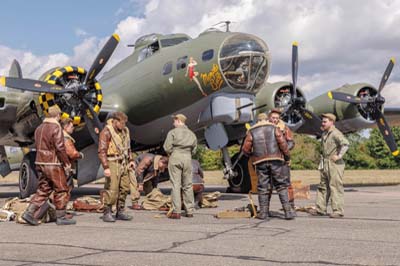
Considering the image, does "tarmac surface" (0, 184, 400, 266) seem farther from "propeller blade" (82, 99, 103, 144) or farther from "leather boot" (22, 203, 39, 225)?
"propeller blade" (82, 99, 103, 144)

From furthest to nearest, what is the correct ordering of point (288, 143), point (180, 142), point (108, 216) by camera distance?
1. point (288, 143)
2. point (180, 142)
3. point (108, 216)

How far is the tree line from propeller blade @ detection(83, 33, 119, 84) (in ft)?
117

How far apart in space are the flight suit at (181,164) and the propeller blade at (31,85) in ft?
14.2

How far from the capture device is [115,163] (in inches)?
329

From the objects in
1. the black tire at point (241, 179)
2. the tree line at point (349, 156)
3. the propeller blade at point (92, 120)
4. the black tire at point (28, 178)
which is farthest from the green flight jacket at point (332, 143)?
the tree line at point (349, 156)

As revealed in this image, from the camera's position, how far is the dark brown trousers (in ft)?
25.6

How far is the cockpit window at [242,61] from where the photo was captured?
12109mm

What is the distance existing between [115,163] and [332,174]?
3.52m

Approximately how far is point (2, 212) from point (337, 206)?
5.45 m

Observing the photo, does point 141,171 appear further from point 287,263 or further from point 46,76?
point 287,263

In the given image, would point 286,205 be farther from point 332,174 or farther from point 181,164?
point 181,164

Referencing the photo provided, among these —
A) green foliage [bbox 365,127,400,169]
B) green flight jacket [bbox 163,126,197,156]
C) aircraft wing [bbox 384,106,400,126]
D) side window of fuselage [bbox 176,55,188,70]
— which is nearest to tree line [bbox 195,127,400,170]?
green foliage [bbox 365,127,400,169]

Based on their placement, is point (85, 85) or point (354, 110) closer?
point (85, 85)

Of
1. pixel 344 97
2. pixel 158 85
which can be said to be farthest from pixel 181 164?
pixel 344 97
